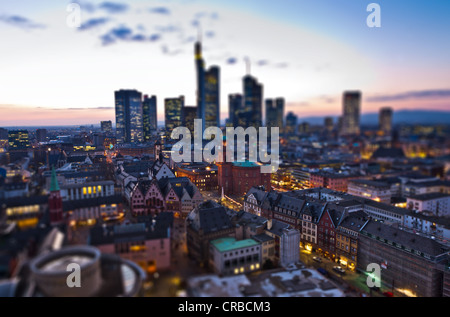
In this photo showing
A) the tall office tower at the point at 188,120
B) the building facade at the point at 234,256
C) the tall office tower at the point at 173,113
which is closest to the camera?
the building facade at the point at 234,256

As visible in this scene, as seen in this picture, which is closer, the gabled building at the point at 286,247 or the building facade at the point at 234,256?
the building facade at the point at 234,256

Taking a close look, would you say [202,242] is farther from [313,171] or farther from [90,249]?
[313,171]

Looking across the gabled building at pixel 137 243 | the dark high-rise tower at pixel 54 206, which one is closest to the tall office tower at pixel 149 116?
the gabled building at pixel 137 243

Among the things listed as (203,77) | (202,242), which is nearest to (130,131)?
(202,242)

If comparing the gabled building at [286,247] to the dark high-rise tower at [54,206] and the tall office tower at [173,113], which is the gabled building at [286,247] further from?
the tall office tower at [173,113]

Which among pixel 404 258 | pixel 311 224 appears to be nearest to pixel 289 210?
pixel 311 224
